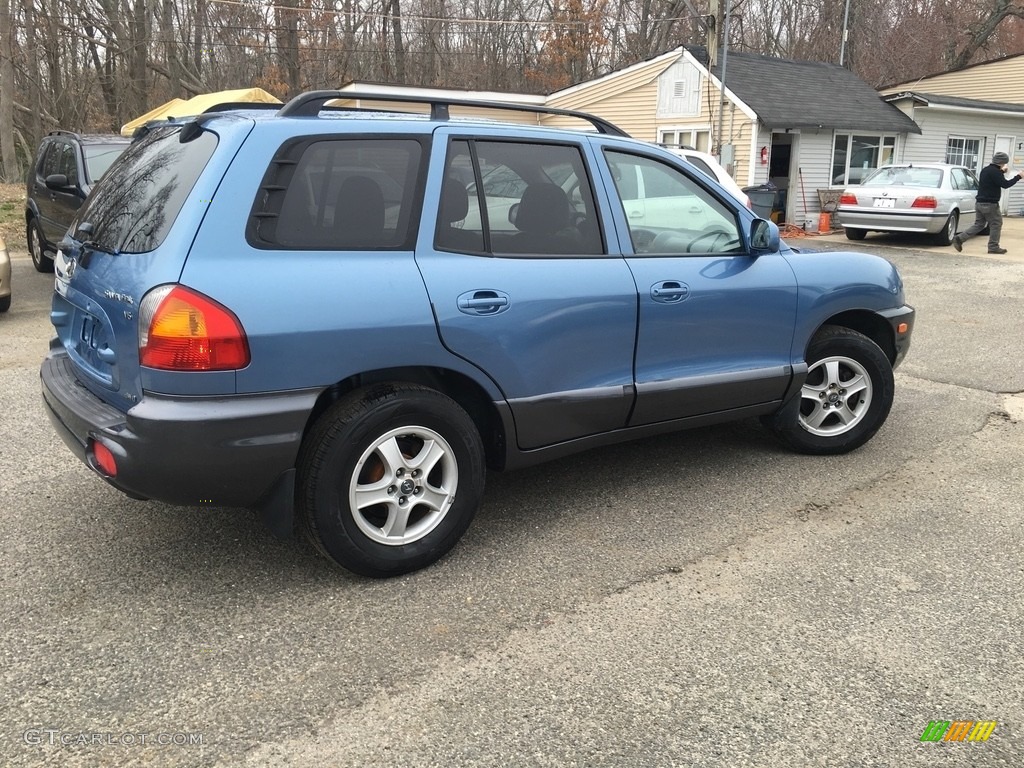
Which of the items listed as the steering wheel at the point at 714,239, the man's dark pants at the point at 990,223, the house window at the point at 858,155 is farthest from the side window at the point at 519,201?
the house window at the point at 858,155

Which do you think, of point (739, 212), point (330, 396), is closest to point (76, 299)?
point (330, 396)

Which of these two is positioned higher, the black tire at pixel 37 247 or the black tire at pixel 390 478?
the black tire at pixel 37 247

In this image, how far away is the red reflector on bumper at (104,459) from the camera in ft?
9.36

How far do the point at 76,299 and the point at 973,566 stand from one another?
3812mm

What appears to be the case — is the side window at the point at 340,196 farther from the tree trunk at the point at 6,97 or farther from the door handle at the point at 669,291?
the tree trunk at the point at 6,97

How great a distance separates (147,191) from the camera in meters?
3.18

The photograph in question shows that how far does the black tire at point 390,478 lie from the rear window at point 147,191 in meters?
0.91

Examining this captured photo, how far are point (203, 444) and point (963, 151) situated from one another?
25.1m

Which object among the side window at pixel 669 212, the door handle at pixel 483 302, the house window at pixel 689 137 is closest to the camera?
the door handle at pixel 483 302

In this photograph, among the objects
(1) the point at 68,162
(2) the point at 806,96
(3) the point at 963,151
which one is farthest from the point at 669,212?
(3) the point at 963,151

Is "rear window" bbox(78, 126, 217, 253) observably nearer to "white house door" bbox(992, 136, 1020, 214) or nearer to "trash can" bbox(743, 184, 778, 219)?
"trash can" bbox(743, 184, 778, 219)

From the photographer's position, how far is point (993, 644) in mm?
2902

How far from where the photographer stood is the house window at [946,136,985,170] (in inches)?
888

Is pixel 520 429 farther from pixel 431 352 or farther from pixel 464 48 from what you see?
pixel 464 48
